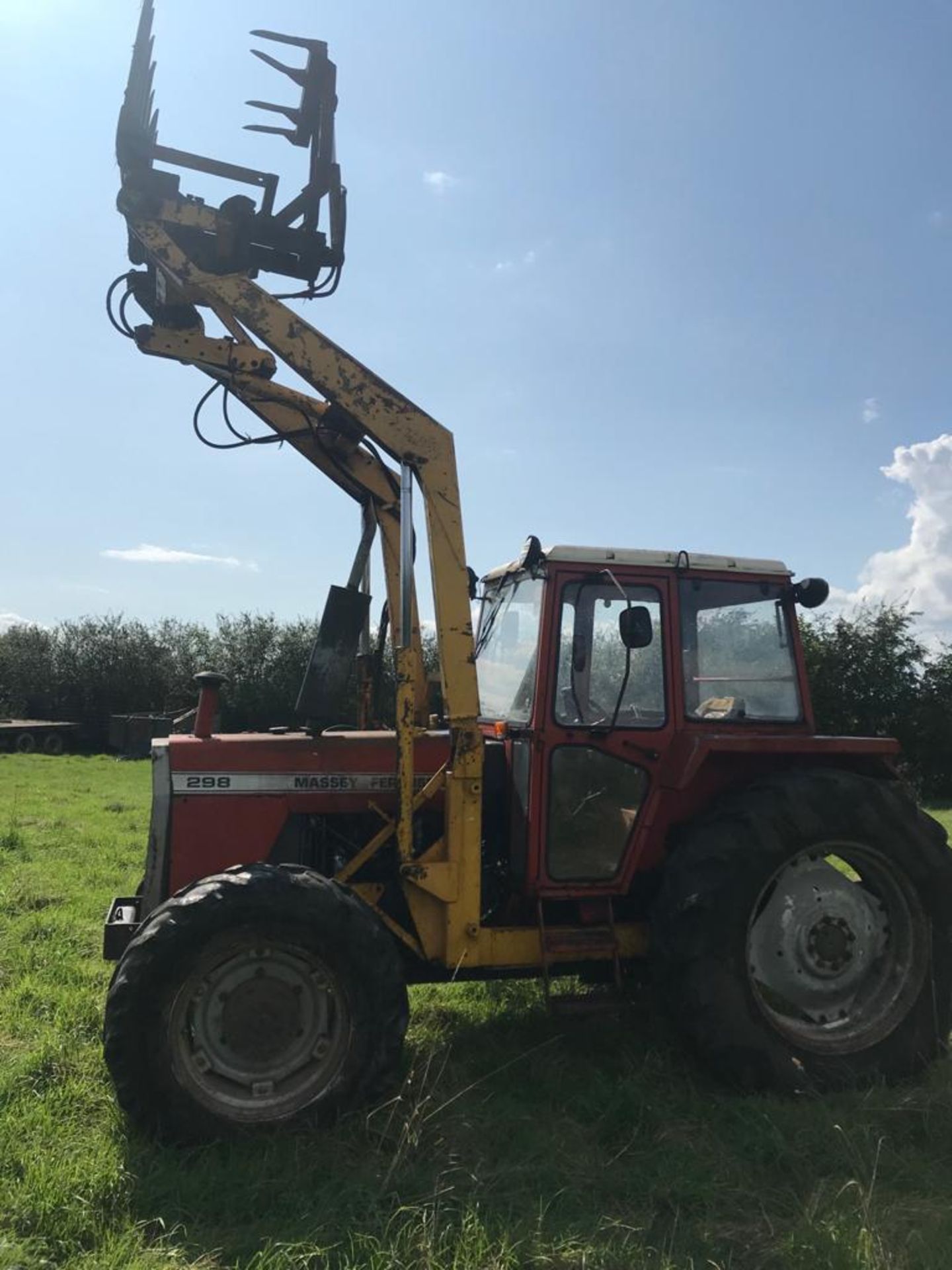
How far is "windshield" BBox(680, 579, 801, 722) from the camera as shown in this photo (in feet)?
15.2

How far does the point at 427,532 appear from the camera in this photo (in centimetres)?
430

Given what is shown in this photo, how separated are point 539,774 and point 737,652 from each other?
1.21 meters

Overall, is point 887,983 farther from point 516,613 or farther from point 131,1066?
point 131,1066

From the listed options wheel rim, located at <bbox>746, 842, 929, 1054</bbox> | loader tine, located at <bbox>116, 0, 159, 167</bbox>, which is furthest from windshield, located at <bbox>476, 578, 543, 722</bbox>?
loader tine, located at <bbox>116, 0, 159, 167</bbox>

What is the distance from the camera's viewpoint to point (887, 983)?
4438mm

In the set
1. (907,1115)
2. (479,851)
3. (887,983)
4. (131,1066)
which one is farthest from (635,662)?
(131,1066)

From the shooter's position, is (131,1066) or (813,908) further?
(813,908)

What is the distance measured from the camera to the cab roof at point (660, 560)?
14.8 ft

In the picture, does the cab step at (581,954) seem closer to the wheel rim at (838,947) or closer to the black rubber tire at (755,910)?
the black rubber tire at (755,910)

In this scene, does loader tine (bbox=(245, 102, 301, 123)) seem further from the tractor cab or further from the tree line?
→ the tree line

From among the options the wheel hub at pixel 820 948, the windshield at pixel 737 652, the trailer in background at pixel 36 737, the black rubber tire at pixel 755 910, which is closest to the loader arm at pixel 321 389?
the black rubber tire at pixel 755 910

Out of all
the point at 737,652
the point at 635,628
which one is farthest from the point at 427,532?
the point at 737,652

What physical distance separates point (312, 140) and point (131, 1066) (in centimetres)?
406

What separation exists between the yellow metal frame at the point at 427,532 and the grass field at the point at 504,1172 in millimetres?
590
